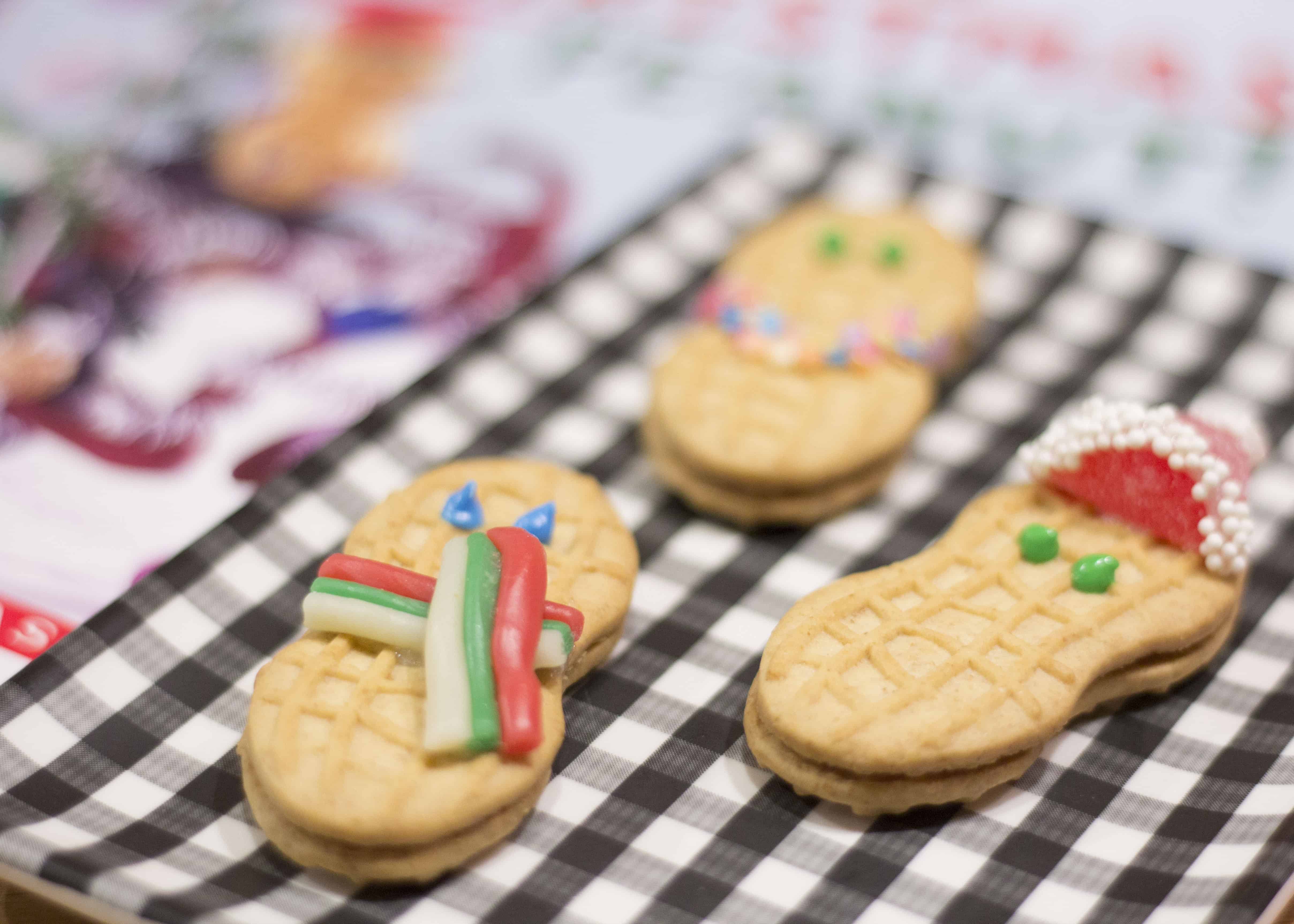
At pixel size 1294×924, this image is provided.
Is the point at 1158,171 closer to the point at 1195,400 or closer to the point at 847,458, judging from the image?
the point at 1195,400

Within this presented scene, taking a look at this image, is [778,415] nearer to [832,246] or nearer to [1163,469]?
[832,246]

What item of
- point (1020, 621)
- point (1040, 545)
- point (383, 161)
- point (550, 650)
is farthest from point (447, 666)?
point (383, 161)

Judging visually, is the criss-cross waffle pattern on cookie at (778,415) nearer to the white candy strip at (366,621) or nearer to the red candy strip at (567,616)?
the red candy strip at (567,616)

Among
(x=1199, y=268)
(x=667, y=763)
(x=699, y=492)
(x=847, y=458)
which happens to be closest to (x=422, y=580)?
(x=667, y=763)

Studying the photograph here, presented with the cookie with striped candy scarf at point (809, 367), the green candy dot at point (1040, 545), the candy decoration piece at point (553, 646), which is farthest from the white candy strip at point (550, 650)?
the green candy dot at point (1040, 545)

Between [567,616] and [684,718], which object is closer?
[567,616]
